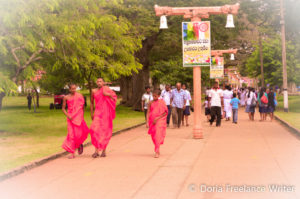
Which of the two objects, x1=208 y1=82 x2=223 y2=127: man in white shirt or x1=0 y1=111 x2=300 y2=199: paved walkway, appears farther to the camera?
x1=208 y1=82 x2=223 y2=127: man in white shirt

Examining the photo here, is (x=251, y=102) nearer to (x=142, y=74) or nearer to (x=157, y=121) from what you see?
(x=157, y=121)

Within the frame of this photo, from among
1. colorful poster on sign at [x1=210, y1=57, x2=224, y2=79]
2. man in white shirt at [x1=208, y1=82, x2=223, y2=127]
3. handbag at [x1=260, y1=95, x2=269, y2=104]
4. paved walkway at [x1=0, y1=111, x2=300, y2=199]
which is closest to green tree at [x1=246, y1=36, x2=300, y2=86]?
colorful poster on sign at [x1=210, y1=57, x2=224, y2=79]

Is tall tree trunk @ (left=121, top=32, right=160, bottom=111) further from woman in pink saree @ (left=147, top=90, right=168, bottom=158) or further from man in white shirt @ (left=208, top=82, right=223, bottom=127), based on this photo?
woman in pink saree @ (left=147, top=90, right=168, bottom=158)

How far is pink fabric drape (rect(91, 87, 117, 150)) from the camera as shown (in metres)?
11.2

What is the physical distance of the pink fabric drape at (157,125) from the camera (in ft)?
37.1

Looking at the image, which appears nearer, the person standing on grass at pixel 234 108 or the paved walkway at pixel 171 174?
the paved walkway at pixel 171 174

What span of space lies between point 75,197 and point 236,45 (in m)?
40.8

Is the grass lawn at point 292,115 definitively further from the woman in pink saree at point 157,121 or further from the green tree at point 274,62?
the green tree at point 274,62

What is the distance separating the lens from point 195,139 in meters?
15.2

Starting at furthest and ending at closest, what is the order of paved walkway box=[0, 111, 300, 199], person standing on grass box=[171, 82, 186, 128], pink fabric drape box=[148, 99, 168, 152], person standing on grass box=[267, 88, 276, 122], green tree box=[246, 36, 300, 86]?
green tree box=[246, 36, 300, 86], person standing on grass box=[267, 88, 276, 122], person standing on grass box=[171, 82, 186, 128], pink fabric drape box=[148, 99, 168, 152], paved walkway box=[0, 111, 300, 199]

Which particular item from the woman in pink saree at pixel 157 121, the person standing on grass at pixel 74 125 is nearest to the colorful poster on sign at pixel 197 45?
the woman in pink saree at pixel 157 121

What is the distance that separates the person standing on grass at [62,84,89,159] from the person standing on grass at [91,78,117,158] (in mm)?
316

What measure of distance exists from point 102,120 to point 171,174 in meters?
3.16

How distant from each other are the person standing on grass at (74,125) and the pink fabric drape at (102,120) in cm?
32
